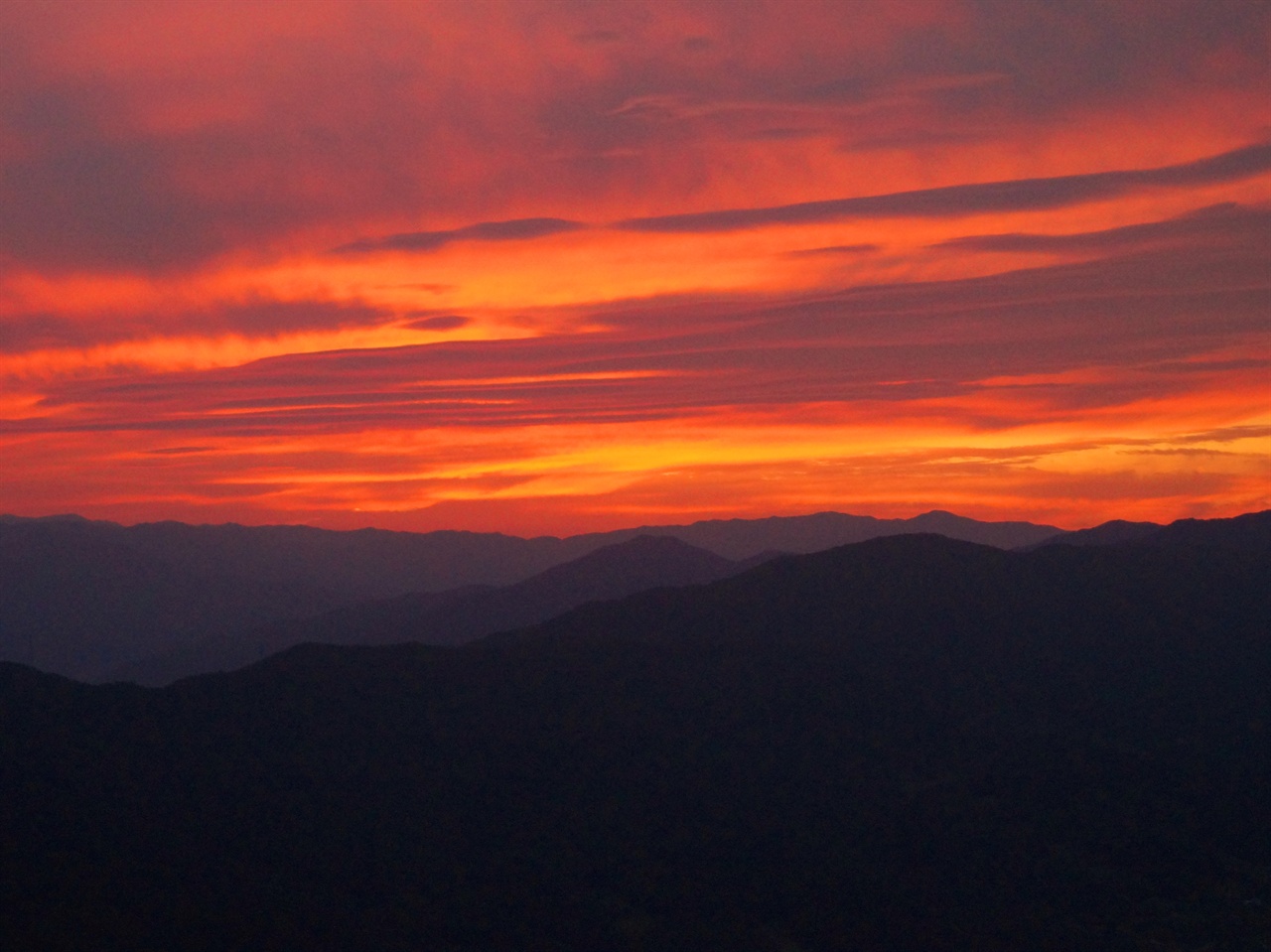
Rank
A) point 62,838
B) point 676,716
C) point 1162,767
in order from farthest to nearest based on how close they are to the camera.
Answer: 1. point 676,716
2. point 1162,767
3. point 62,838

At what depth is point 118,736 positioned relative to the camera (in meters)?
82.9

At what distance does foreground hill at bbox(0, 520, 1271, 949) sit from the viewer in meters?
70.7

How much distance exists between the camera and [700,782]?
9181 centimetres

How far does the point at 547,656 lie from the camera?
10619 cm

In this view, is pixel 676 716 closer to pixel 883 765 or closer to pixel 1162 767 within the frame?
pixel 883 765

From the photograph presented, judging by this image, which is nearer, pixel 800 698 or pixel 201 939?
pixel 201 939

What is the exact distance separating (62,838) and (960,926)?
50.3 meters

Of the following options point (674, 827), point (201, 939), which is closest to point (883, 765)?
point (674, 827)

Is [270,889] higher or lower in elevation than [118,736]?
lower

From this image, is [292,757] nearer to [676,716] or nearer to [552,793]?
[552,793]

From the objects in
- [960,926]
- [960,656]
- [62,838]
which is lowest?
[960,926]

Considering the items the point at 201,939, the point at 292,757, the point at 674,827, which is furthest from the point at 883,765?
the point at 201,939

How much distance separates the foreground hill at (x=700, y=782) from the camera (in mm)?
70688

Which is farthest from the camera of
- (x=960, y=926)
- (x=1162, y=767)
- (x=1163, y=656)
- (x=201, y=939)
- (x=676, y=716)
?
(x=1163, y=656)
